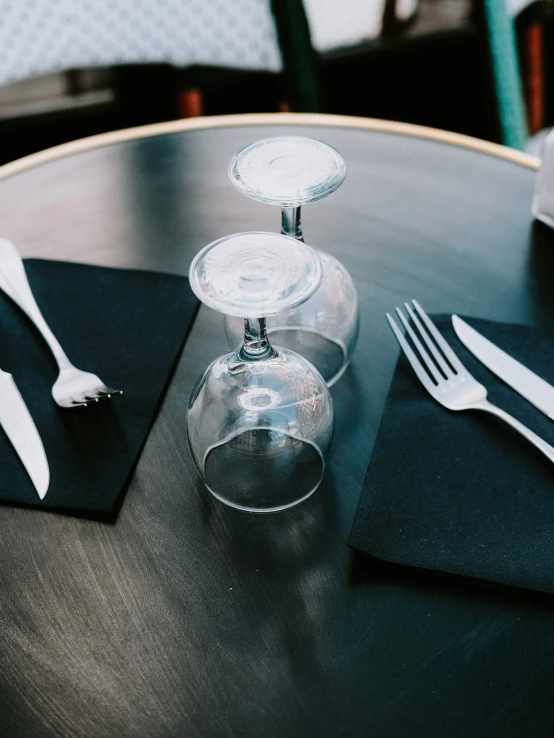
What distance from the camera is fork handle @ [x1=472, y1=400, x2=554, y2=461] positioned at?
47cm

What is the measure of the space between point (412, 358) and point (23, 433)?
256 mm

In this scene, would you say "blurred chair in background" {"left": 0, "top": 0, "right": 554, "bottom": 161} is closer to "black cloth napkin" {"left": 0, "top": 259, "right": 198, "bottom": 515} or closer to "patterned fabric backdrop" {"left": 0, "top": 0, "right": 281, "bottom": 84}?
"patterned fabric backdrop" {"left": 0, "top": 0, "right": 281, "bottom": 84}

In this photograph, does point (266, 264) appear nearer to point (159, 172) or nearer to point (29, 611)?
point (29, 611)

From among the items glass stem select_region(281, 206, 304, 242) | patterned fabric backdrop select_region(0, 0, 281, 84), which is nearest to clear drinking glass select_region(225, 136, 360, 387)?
glass stem select_region(281, 206, 304, 242)

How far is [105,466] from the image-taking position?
473mm

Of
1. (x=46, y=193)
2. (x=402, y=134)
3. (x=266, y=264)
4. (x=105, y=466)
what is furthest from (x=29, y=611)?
(x=402, y=134)

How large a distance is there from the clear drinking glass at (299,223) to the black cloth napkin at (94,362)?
0.07 m

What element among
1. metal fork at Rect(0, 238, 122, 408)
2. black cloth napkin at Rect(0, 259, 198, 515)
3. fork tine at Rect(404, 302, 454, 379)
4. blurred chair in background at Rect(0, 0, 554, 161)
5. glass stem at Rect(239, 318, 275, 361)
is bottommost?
blurred chair in background at Rect(0, 0, 554, 161)

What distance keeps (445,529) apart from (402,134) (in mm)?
524

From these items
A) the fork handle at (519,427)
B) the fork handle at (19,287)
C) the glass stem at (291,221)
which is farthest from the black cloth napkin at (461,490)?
the fork handle at (19,287)

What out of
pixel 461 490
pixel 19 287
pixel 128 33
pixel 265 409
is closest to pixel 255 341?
pixel 265 409

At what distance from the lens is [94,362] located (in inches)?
21.4

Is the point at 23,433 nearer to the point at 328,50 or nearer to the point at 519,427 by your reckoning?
the point at 519,427

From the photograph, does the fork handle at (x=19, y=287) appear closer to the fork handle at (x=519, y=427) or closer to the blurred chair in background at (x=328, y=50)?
the fork handle at (x=519, y=427)
